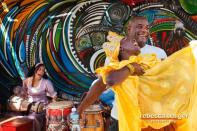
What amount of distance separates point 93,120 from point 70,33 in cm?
193

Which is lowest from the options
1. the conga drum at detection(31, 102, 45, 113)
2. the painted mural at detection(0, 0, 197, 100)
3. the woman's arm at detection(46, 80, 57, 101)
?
the conga drum at detection(31, 102, 45, 113)

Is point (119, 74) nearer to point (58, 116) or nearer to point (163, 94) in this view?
point (163, 94)

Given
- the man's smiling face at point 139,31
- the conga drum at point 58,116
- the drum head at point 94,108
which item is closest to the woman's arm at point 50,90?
the conga drum at point 58,116

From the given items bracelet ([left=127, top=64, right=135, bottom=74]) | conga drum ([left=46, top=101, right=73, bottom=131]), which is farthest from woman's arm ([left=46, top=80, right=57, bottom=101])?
bracelet ([left=127, top=64, right=135, bottom=74])

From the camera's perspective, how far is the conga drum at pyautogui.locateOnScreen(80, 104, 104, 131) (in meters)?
5.55

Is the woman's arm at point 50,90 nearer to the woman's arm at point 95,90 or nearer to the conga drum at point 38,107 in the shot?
the conga drum at point 38,107

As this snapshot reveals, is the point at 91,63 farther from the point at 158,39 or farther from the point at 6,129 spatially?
the point at 6,129

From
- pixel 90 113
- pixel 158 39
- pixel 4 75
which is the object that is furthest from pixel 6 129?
pixel 158 39

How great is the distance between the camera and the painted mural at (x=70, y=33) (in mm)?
6562

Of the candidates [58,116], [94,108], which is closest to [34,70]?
[58,116]

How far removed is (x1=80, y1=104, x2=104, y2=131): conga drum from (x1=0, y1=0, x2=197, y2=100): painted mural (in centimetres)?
137

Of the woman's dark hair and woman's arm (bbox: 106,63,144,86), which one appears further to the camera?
the woman's dark hair

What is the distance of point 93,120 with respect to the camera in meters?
5.61

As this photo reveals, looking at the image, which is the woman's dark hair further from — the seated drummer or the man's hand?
the man's hand
